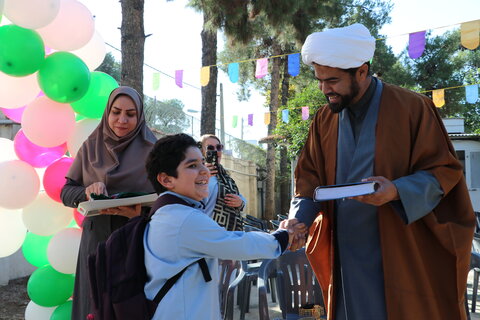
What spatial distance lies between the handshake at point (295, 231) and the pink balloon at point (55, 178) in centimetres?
169

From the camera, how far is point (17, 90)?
11.1 feet

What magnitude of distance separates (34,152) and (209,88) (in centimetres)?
620

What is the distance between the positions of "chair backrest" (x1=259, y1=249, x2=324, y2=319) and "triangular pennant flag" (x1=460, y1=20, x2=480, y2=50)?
18.1 ft

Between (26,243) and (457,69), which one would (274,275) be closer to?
(26,243)

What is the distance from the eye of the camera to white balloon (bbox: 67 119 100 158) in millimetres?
3357

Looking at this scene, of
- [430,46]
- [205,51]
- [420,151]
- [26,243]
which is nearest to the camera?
[420,151]

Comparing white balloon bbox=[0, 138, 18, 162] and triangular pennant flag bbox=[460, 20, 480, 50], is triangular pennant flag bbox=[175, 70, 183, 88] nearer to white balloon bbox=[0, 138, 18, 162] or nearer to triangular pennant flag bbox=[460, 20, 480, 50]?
triangular pennant flag bbox=[460, 20, 480, 50]

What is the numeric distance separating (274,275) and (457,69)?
24558mm

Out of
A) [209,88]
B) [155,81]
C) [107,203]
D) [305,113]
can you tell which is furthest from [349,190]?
[305,113]

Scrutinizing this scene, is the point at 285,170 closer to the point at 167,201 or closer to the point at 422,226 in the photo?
the point at 422,226

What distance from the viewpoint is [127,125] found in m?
2.82

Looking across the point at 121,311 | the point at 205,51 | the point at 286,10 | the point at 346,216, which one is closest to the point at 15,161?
the point at 121,311

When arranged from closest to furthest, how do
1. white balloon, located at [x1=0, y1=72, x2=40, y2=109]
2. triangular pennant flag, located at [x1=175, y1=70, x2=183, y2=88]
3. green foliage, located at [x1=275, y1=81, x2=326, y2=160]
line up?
white balloon, located at [x1=0, y1=72, x2=40, y2=109]
triangular pennant flag, located at [x1=175, y1=70, x2=183, y2=88]
green foliage, located at [x1=275, y1=81, x2=326, y2=160]

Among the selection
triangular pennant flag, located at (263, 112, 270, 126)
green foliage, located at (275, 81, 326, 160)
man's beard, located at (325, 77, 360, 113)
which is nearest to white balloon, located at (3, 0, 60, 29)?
man's beard, located at (325, 77, 360, 113)
